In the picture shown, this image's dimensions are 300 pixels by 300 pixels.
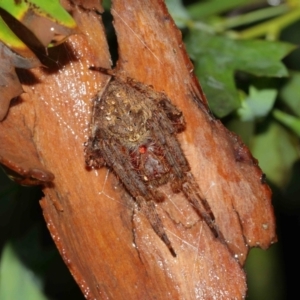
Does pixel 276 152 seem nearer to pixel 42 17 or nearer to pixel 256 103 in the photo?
pixel 256 103

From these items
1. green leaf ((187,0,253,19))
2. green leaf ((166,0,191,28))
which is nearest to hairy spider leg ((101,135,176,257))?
green leaf ((166,0,191,28))

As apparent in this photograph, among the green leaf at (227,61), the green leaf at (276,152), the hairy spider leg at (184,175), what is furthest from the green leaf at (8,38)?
the green leaf at (276,152)

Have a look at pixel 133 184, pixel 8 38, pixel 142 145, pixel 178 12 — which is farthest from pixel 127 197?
pixel 178 12

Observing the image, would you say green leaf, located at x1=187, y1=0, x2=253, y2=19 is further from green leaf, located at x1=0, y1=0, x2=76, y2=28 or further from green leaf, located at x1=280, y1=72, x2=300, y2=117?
green leaf, located at x1=0, y1=0, x2=76, y2=28

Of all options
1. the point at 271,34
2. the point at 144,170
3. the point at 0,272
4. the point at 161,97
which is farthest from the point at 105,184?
the point at 271,34

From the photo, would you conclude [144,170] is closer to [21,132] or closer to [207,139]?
[207,139]

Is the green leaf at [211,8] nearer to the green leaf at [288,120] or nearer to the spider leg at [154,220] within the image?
the green leaf at [288,120]

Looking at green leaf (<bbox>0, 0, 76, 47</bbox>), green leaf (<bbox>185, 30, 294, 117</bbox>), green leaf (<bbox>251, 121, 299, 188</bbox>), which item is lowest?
green leaf (<bbox>251, 121, 299, 188</bbox>)
